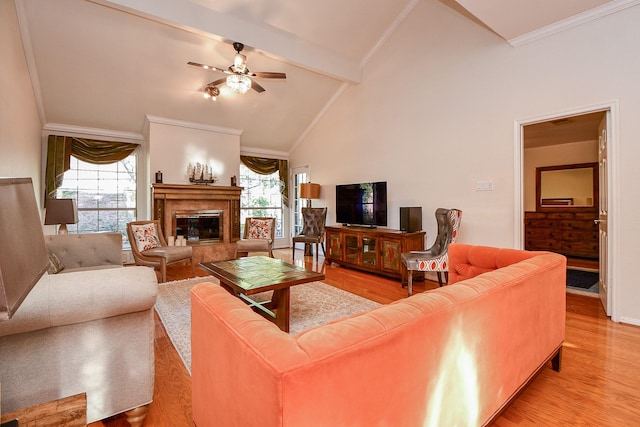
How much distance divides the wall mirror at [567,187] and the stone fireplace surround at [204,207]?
6276mm

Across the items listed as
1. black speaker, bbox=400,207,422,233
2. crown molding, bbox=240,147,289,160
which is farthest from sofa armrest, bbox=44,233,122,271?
crown molding, bbox=240,147,289,160

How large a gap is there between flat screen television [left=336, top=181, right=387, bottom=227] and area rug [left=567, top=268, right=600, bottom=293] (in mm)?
2622

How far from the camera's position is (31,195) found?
812 millimetres

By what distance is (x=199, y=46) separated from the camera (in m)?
4.27

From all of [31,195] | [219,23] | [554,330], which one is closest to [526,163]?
[554,330]

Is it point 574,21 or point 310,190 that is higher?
point 574,21

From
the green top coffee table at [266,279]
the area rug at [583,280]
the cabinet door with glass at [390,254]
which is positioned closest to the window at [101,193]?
the green top coffee table at [266,279]

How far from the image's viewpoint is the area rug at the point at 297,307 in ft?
8.50

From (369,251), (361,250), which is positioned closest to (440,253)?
(369,251)

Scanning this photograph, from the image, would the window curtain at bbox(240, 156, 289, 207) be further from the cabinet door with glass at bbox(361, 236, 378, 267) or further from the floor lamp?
the cabinet door with glass at bbox(361, 236, 378, 267)

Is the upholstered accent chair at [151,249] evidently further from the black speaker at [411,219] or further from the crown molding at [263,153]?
the black speaker at [411,219]

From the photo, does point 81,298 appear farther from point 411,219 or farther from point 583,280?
point 583,280

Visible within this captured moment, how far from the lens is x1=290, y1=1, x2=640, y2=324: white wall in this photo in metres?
2.79

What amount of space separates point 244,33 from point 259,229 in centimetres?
324
